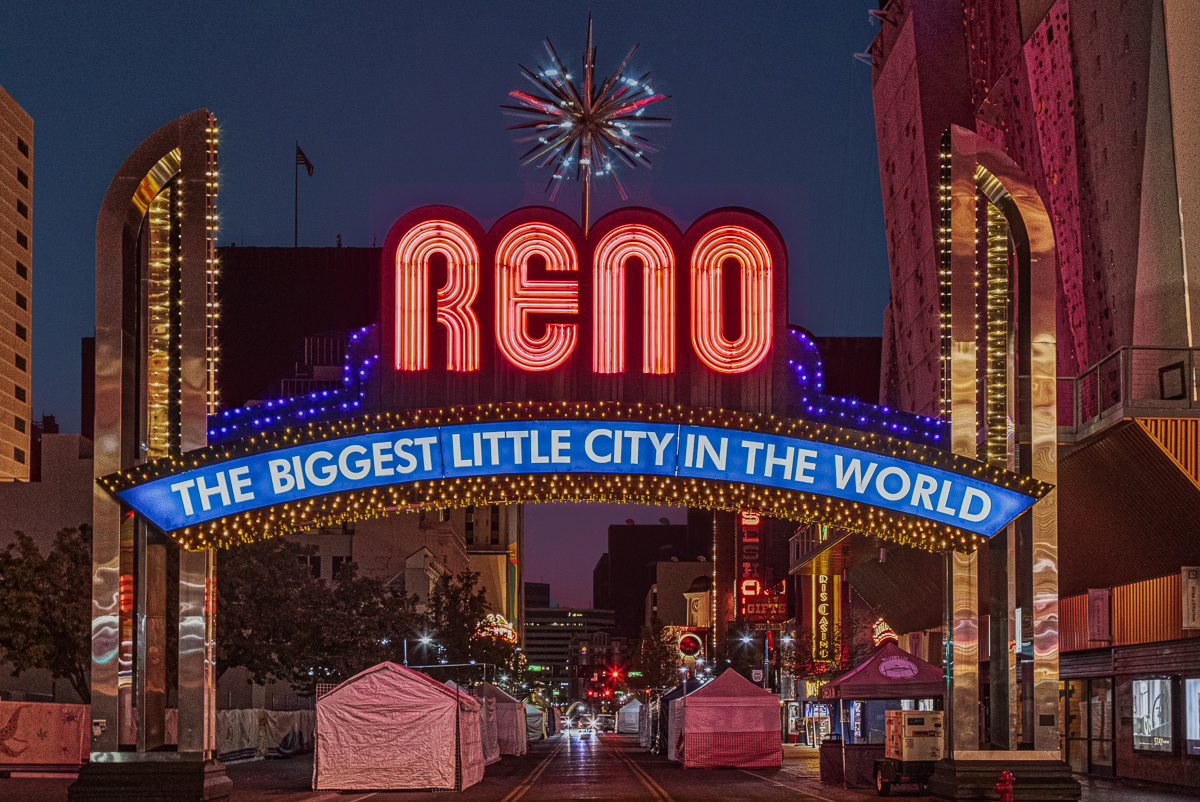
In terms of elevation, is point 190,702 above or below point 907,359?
below

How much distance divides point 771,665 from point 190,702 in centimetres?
7661

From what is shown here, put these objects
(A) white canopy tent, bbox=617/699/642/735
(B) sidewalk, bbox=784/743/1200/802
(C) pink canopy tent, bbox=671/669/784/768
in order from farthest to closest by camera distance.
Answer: (A) white canopy tent, bbox=617/699/642/735, (C) pink canopy tent, bbox=671/669/784/768, (B) sidewalk, bbox=784/743/1200/802

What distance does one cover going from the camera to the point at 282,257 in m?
127

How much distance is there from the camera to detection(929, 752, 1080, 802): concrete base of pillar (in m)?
17.7

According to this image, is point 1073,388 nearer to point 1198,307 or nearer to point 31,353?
point 1198,307

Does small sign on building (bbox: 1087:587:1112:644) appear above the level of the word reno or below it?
below

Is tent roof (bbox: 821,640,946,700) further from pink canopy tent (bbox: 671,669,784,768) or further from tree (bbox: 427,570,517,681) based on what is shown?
tree (bbox: 427,570,517,681)

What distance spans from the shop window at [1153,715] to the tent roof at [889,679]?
4.28 m

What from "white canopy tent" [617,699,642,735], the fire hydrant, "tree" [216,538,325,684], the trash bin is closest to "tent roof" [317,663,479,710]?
the trash bin

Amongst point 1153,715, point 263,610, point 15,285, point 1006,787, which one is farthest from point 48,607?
point 15,285

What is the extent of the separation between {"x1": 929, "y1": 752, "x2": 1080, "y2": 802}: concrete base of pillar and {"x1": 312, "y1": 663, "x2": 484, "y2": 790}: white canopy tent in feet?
46.9

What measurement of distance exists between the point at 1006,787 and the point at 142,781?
10.9 meters

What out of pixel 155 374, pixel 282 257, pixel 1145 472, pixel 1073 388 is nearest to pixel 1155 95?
pixel 1073 388

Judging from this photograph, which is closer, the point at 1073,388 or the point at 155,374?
the point at 155,374
